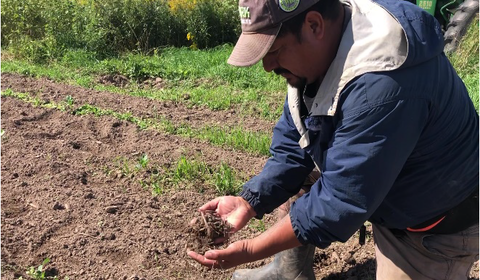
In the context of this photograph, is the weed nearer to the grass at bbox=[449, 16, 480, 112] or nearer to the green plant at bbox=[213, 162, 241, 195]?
the green plant at bbox=[213, 162, 241, 195]

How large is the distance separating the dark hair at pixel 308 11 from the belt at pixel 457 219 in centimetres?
97

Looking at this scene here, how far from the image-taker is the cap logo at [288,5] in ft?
6.57

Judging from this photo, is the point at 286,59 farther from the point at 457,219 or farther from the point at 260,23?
the point at 457,219

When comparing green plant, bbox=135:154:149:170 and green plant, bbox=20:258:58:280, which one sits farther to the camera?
green plant, bbox=135:154:149:170

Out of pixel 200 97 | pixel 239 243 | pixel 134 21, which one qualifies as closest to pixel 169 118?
pixel 200 97

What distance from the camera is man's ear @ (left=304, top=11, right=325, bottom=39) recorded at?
2.04 metres

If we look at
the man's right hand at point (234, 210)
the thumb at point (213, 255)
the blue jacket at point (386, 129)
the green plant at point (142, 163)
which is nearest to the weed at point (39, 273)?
the man's right hand at point (234, 210)

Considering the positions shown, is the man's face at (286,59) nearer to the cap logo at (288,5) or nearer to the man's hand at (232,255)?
the cap logo at (288,5)

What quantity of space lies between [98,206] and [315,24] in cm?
254

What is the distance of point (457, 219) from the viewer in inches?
93.9

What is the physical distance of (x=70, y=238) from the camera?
3.67 meters

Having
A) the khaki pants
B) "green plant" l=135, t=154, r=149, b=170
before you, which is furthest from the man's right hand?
"green plant" l=135, t=154, r=149, b=170

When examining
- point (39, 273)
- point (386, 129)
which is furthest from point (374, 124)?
point (39, 273)

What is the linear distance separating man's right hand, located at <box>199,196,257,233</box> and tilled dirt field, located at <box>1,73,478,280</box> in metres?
0.71
